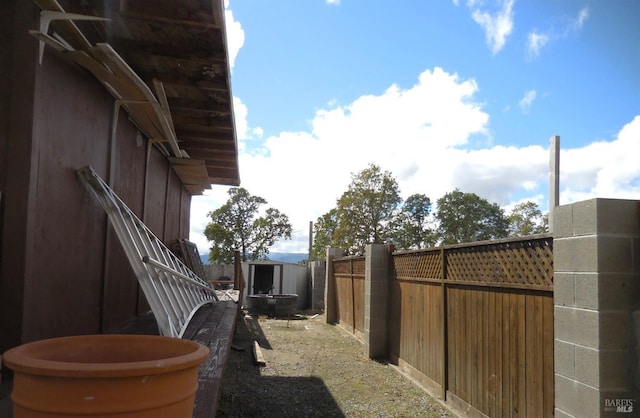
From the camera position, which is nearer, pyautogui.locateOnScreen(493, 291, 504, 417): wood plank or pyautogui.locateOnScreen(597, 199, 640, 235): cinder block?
pyautogui.locateOnScreen(597, 199, 640, 235): cinder block

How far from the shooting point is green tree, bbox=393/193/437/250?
92.5 ft

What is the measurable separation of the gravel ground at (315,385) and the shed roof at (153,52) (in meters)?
3.46

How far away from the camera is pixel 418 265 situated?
267 inches

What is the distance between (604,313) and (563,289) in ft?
1.38

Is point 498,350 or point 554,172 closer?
point 498,350

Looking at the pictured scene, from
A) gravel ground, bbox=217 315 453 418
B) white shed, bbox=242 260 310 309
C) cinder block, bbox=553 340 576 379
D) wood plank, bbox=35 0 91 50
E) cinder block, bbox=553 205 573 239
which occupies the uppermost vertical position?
wood plank, bbox=35 0 91 50

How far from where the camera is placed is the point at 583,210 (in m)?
3.19

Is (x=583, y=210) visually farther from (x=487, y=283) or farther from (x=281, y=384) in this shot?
(x=281, y=384)

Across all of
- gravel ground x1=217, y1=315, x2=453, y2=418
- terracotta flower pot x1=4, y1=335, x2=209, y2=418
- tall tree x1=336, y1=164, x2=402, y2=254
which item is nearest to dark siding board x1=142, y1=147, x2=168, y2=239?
gravel ground x1=217, y1=315, x2=453, y2=418

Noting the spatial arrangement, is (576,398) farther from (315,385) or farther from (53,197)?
(53,197)

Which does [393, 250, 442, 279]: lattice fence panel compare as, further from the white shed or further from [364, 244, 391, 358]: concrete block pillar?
the white shed

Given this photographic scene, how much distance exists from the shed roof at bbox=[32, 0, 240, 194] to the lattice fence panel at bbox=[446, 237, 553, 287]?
3.21 m

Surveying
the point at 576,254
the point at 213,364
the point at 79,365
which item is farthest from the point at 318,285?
the point at 79,365

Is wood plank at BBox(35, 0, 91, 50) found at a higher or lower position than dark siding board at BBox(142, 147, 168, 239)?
higher
